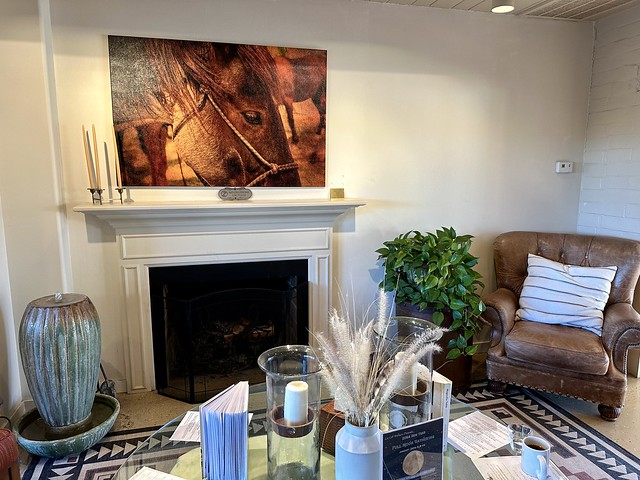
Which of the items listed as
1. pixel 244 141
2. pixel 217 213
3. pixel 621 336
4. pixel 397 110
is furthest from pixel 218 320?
pixel 621 336

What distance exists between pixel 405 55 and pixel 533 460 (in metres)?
2.44

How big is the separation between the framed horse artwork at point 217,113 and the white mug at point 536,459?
1.95 meters

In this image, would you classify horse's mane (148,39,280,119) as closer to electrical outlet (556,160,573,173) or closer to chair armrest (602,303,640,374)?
electrical outlet (556,160,573,173)

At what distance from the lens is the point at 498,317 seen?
2.59 metres

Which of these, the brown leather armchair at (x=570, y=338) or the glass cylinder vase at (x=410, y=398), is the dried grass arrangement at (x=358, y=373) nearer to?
the glass cylinder vase at (x=410, y=398)

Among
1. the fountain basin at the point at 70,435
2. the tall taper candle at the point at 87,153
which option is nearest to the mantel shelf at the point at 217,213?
the tall taper candle at the point at 87,153

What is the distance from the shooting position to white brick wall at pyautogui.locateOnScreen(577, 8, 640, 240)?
9.43 ft

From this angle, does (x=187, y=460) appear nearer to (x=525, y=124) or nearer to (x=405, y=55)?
(x=405, y=55)

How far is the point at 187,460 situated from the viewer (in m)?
1.35

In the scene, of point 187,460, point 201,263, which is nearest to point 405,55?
point 201,263

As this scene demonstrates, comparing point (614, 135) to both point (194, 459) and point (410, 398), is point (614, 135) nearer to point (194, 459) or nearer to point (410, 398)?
point (410, 398)

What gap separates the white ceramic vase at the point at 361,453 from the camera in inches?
40.6

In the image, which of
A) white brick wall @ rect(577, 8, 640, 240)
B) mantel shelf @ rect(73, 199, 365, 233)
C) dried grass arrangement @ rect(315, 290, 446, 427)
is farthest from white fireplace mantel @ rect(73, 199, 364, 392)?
white brick wall @ rect(577, 8, 640, 240)

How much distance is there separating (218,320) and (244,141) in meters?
1.11
